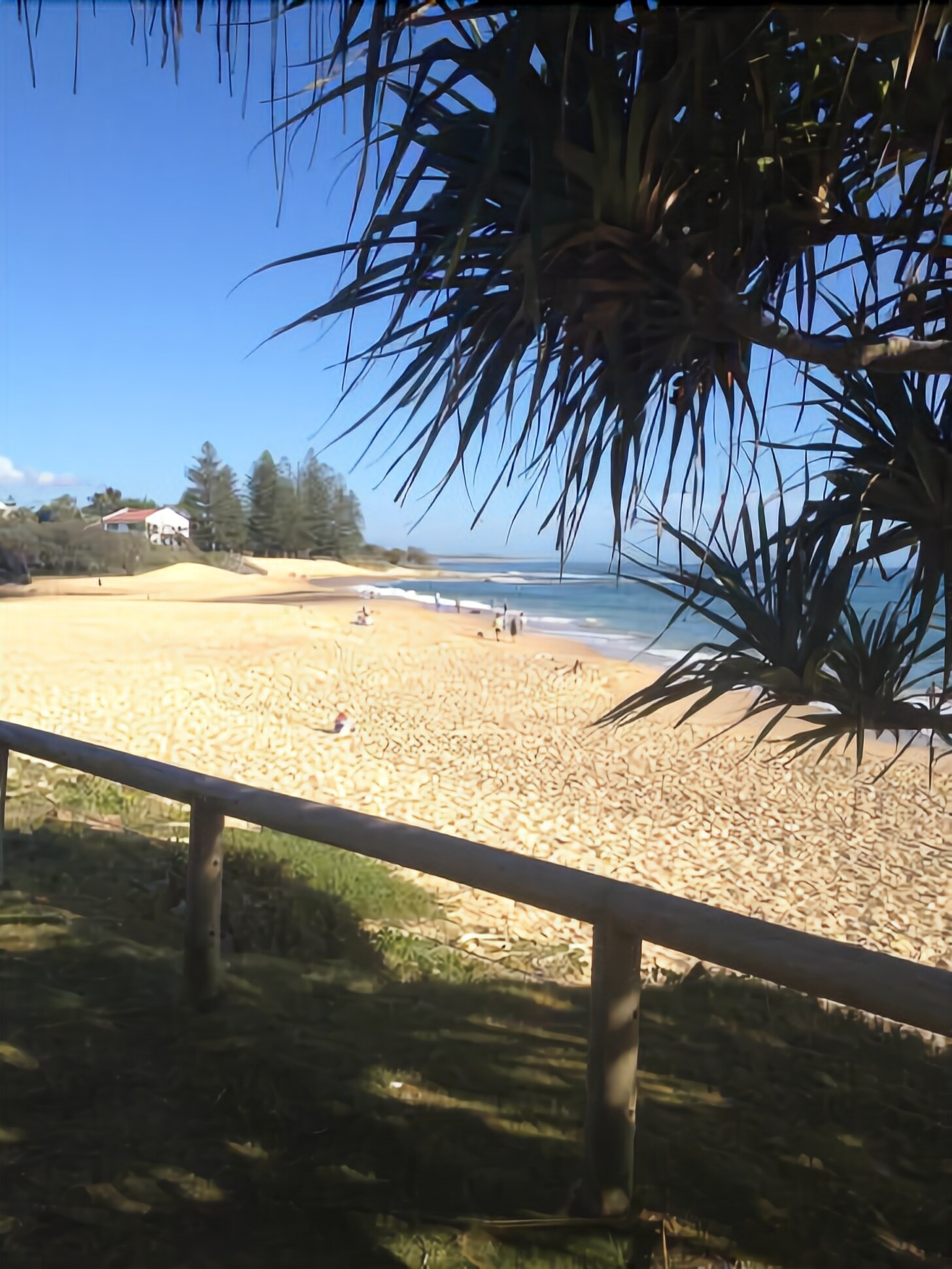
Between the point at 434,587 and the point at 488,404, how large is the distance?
713 centimetres

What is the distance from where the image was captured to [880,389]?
5.34 ft

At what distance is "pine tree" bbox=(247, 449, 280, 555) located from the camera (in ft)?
16.6

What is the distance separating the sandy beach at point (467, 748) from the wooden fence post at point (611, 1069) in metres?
2.65

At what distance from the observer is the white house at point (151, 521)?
5266 millimetres

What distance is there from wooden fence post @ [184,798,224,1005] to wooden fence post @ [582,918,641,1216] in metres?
0.93

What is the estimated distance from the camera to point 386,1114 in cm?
162

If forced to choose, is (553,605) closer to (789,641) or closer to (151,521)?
(151,521)

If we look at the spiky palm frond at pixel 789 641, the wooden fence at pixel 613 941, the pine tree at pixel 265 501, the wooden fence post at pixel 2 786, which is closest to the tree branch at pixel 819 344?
the spiky palm frond at pixel 789 641

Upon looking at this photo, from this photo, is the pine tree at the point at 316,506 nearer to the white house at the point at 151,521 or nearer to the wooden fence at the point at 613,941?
the white house at the point at 151,521

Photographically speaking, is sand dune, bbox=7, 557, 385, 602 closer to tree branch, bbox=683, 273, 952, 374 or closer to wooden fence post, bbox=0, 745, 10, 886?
wooden fence post, bbox=0, 745, 10, 886

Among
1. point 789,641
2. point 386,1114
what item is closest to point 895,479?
point 789,641

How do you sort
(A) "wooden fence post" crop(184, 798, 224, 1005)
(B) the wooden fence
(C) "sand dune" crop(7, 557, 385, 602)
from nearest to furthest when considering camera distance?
1. (B) the wooden fence
2. (A) "wooden fence post" crop(184, 798, 224, 1005)
3. (C) "sand dune" crop(7, 557, 385, 602)

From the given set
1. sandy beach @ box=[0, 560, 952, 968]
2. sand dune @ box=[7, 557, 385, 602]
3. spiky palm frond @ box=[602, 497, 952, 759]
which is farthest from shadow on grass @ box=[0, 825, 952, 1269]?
sand dune @ box=[7, 557, 385, 602]

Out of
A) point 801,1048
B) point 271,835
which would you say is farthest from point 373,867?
point 801,1048
